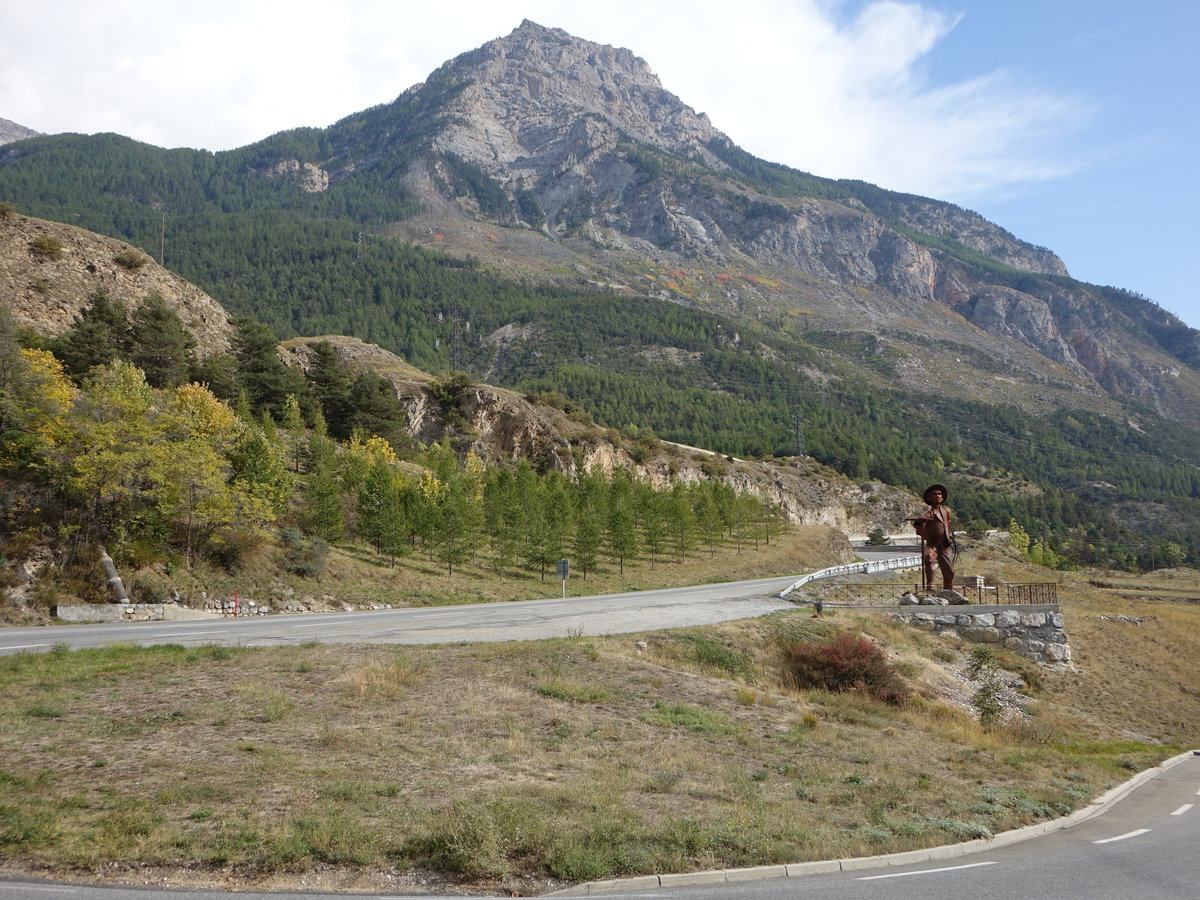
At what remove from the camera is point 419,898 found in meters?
7.23

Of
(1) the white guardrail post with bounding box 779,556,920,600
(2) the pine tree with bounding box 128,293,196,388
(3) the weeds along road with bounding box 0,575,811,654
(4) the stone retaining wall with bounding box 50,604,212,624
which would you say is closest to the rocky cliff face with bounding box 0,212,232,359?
(2) the pine tree with bounding box 128,293,196,388

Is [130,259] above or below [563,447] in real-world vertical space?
above

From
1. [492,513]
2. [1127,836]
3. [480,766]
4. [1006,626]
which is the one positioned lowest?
[1006,626]

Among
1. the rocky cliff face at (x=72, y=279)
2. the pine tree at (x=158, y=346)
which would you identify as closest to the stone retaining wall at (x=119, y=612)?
the pine tree at (x=158, y=346)

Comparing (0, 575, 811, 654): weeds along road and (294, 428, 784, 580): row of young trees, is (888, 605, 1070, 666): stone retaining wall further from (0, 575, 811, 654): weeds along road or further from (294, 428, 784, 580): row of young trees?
(294, 428, 784, 580): row of young trees

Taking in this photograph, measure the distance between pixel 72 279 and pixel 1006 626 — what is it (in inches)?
3030

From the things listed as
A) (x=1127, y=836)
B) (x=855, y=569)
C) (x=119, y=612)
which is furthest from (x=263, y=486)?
(x=855, y=569)

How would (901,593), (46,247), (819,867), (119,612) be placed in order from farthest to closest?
(46,247)
(901,593)
(119,612)
(819,867)

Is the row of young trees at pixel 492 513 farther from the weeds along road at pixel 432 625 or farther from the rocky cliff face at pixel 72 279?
the rocky cliff face at pixel 72 279

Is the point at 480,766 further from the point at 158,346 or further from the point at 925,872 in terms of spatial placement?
the point at 158,346

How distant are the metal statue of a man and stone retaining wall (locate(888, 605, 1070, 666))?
6.04 ft

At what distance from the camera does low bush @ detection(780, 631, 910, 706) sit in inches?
838

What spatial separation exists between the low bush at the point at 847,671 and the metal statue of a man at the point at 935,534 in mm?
9430

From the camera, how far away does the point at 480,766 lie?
11.4m
